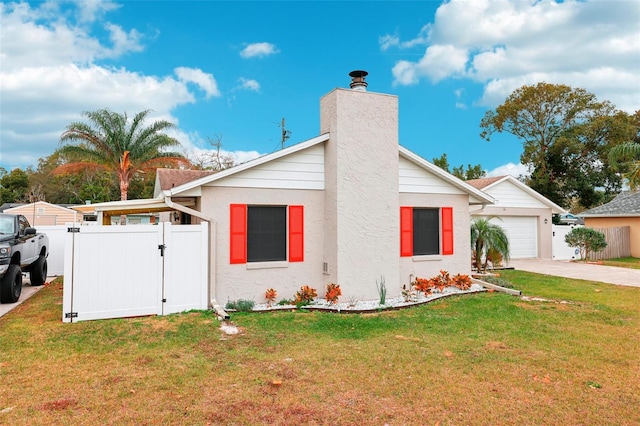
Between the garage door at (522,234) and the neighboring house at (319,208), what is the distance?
477 inches

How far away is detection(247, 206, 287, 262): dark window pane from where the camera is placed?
8.82 m

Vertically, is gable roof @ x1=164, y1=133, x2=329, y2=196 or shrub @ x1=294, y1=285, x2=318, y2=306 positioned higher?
gable roof @ x1=164, y1=133, x2=329, y2=196

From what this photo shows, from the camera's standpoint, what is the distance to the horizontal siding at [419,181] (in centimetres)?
1008

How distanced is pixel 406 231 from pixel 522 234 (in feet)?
40.5

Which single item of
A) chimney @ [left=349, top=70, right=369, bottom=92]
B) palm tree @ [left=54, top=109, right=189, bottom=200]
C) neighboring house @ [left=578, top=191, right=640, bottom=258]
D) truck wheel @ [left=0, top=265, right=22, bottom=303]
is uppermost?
palm tree @ [left=54, top=109, right=189, bottom=200]

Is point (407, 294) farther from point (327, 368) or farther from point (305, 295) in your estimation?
point (327, 368)

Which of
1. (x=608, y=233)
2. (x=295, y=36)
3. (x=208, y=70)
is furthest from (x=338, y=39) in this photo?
(x=608, y=233)

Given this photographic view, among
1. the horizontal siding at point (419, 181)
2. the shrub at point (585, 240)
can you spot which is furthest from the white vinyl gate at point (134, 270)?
the shrub at point (585, 240)

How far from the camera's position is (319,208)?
9.32 metres

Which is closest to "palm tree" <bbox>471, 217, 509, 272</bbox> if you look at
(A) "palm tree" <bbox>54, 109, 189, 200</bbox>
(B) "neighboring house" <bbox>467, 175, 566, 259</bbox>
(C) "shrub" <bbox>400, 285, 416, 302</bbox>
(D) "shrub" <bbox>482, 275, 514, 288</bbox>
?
(D) "shrub" <bbox>482, 275, 514, 288</bbox>

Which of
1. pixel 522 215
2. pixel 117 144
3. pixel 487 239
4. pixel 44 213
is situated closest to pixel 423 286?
pixel 487 239

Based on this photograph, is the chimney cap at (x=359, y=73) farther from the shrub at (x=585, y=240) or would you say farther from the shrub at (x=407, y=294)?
the shrub at (x=585, y=240)

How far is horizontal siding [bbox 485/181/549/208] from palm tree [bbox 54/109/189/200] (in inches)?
652

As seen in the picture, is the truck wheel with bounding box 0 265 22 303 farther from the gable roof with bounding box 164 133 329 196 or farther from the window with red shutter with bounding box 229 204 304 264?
the window with red shutter with bounding box 229 204 304 264
